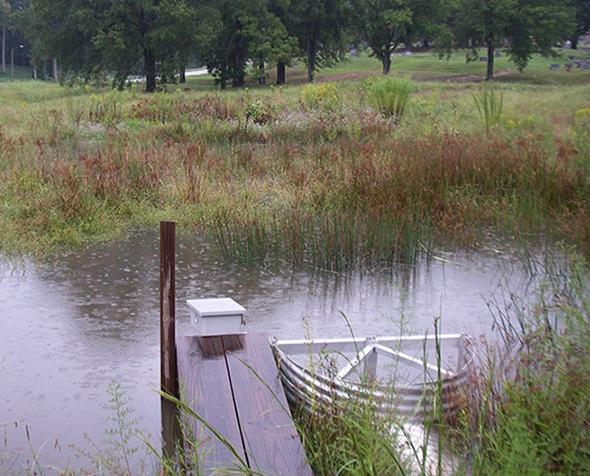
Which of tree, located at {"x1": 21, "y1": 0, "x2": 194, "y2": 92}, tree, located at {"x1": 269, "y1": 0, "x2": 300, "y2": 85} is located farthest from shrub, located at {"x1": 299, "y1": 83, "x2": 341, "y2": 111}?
tree, located at {"x1": 269, "y1": 0, "x2": 300, "y2": 85}

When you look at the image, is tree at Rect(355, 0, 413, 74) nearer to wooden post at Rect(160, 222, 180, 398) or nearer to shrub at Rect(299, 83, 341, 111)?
shrub at Rect(299, 83, 341, 111)

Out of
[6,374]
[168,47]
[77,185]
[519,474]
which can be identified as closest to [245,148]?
[77,185]

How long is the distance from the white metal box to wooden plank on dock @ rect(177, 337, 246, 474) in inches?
2.2

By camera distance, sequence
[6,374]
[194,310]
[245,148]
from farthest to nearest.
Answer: [245,148], [6,374], [194,310]

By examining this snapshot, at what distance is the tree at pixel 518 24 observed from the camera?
4566 centimetres

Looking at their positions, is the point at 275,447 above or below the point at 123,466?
above

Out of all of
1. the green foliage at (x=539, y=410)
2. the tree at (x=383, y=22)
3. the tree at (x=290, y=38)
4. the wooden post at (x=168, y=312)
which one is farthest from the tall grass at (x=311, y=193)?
the tree at (x=383, y=22)

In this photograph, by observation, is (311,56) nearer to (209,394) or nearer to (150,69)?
(150,69)

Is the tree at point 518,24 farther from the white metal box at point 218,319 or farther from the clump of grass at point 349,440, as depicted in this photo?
the clump of grass at point 349,440

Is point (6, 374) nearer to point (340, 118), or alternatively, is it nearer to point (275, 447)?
point (275, 447)

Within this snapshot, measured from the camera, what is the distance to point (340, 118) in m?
Result: 15.2

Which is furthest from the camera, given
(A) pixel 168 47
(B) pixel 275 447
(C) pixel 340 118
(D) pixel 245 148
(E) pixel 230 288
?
(A) pixel 168 47

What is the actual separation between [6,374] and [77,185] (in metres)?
4.42

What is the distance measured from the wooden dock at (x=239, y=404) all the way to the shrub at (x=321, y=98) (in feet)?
41.9
